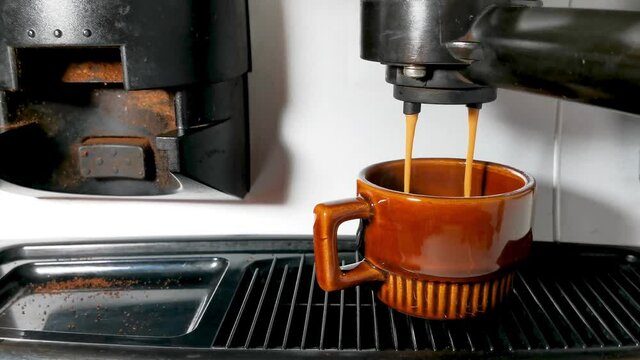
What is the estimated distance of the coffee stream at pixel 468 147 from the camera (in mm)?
462

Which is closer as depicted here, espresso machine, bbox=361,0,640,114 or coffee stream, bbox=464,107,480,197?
espresso machine, bbox=361,0,640,114

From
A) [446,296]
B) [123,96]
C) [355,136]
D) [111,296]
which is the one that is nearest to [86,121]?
[123,96]

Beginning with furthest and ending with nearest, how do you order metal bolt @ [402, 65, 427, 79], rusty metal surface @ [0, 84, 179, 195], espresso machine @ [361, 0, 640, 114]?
rusty metal surface @ [0, 84, 179, 195] < metal bolt @ [402, 65, 427, 79] < espresso machine @ [361, 0, 640, 114]

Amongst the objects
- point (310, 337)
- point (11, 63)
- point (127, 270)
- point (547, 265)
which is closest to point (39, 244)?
point (127, 270)

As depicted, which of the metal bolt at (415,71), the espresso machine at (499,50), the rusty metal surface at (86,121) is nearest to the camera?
the espresso machine at (499,50)

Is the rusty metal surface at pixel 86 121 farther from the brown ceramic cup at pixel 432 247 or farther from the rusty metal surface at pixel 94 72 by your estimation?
the brown ceramic cup at pixel 432 247

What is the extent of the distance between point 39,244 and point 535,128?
1.72 ft

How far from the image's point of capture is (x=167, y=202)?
2.10ft

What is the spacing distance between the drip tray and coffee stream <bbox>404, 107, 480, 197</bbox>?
0.20m

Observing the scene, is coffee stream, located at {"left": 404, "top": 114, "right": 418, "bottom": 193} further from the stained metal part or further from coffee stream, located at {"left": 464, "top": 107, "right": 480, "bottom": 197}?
the stained metal part

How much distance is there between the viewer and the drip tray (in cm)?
48

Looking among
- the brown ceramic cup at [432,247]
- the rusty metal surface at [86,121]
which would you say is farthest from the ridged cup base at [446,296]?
the rusty metal surface at [86,121]

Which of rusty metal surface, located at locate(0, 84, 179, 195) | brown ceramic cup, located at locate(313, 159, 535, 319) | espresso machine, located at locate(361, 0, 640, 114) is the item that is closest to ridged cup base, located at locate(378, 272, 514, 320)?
brown ceramic cup, located at locate(313, 159, 535, 319)

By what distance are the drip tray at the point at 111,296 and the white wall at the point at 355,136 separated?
0.09m
